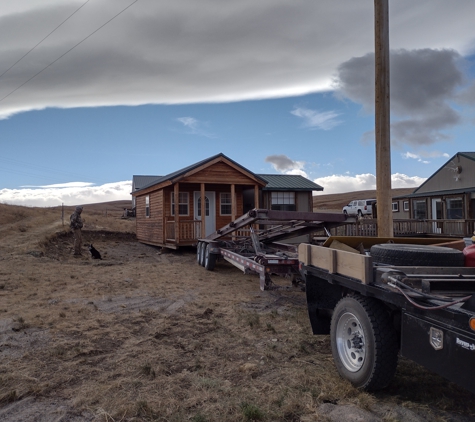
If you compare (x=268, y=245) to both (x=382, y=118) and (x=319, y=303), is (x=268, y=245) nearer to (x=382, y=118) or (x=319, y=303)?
(x=382, y=118)

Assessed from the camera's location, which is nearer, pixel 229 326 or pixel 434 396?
pixel 434 396

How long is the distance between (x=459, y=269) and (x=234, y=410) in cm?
230

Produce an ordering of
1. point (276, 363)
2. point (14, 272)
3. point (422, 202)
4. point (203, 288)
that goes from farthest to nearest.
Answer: point (422, 202)
point (14, 272)
point (203, 288)
point (276, 363)

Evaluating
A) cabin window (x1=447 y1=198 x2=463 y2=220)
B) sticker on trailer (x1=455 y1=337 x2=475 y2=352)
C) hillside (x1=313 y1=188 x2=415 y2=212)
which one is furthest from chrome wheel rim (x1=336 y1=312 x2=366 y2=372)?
hillside (x1=313 y1=188 x2=415 y2=212)

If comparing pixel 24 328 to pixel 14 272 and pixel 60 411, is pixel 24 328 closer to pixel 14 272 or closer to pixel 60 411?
pixel 60 411

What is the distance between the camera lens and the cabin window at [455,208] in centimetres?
2438

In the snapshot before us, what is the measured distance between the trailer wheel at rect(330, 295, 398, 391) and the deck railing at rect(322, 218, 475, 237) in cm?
1516

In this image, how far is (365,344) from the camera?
376cm

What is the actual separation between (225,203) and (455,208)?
46.0 ft

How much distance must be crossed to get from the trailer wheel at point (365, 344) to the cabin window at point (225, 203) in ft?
52.5

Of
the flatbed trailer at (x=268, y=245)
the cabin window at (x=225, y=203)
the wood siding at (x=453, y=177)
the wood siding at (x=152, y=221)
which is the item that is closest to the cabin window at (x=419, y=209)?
the wood siding at (x=453, y=177)

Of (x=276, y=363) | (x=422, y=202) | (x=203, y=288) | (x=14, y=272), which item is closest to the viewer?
(x=276, y=363)

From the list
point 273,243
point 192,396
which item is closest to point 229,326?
point 192,396

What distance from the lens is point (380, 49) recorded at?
779cm
